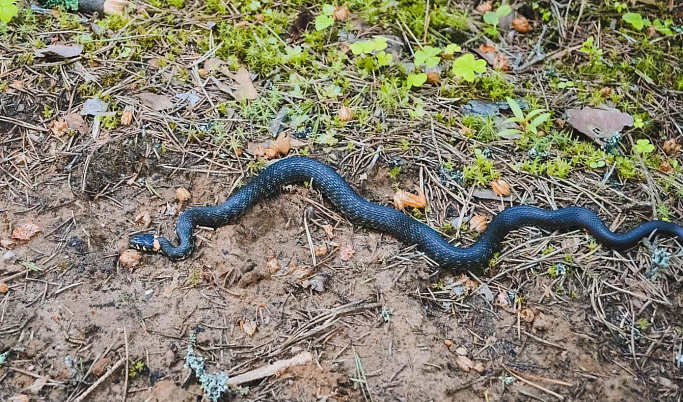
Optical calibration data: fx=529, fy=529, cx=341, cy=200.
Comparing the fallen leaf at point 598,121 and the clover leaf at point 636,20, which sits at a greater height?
the clover leaf at point 636,20

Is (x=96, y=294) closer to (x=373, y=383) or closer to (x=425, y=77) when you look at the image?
(x=373, y=383)

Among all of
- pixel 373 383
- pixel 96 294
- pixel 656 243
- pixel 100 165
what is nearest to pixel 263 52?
→ pixel 100 165

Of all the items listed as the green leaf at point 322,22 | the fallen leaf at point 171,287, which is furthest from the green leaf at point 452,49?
the fallen leaf at point 171,287

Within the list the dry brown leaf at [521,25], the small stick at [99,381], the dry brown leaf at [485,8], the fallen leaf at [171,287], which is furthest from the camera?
the dry brown leaf at [485,8]

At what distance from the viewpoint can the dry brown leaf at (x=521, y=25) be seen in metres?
6.05

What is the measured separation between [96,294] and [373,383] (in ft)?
7.03

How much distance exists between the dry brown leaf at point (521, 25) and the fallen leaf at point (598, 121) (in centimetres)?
133

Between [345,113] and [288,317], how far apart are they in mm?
2165

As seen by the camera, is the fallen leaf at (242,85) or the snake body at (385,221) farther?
the fallen leaf at (242,85)

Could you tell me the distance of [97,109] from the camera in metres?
5.03

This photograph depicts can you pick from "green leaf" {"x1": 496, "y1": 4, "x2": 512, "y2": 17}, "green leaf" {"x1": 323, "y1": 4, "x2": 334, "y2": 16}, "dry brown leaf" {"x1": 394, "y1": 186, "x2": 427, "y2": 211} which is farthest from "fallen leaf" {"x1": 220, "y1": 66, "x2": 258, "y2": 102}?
"green leaf" {"x1": 496, "y1": 4, "x2": 512, "y2": 17}

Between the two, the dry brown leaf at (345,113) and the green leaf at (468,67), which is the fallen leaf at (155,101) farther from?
the green leaf at (468,67)

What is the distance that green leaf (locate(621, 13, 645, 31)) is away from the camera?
5.78 m

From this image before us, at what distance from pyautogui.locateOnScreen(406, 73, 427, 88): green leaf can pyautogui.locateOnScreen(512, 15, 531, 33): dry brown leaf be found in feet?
5.08
